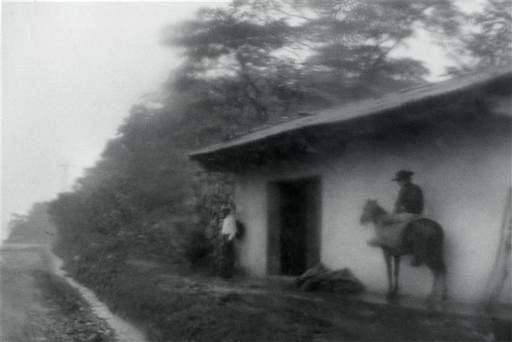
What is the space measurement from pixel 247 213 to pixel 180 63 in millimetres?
9238

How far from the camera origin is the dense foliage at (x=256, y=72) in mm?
19641

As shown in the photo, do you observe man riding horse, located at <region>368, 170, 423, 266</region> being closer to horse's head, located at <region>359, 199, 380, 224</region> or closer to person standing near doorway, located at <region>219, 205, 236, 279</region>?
horse's head, located at <region>359, 199, 380, 224</region>

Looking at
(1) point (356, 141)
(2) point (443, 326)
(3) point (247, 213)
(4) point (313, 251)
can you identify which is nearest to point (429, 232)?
(2) point (443, 326)

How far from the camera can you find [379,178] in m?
8.85

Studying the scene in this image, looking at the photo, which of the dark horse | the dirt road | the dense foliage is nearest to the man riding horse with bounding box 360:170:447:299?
the dark horse

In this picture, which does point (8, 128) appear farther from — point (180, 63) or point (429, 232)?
point (180, 63)

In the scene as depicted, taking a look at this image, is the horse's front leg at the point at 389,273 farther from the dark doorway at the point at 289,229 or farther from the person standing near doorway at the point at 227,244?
the person standing near doorway at the point at 227,244

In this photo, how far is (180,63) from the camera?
2027cm

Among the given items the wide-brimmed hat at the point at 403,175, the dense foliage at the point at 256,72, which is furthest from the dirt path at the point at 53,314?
the dense foliage at the point at 256,72

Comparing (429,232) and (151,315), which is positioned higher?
(429,232)

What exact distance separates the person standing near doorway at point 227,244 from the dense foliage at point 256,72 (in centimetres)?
717

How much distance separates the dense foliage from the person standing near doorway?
7.17 meters

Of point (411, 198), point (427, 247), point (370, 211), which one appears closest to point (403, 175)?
point (411, 198)

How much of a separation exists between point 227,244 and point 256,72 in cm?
1021
